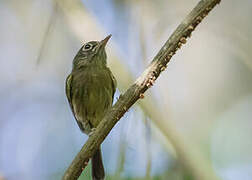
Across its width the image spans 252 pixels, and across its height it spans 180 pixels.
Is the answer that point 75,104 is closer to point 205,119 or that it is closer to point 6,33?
point 205,119

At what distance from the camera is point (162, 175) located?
3.71m

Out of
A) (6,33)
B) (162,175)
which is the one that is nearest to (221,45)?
(162,175)

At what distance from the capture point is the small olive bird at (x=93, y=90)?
4.45m

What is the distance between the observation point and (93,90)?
14.6 feet

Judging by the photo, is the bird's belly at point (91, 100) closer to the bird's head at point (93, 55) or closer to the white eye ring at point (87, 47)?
the bird's head at point (93, 55)

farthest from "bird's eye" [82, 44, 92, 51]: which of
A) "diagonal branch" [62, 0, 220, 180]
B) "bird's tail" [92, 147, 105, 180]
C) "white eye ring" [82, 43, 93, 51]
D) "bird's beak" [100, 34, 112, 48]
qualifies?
"diagonal branch" [62, 0, 220, 180]

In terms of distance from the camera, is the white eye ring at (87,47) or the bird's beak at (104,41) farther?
the white eye ring at (87,47)

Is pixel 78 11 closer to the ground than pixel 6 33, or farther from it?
closer to the ground

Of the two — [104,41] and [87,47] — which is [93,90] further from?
[87,47]

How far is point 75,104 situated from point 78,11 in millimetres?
864

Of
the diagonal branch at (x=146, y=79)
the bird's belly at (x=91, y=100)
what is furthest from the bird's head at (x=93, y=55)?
the diagonal branch at (x=146, y=79)

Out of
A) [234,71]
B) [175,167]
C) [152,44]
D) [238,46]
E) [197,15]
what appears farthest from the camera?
[234,71]

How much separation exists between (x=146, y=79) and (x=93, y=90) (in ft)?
6.72

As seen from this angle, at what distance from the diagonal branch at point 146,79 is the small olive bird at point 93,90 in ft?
5.20
